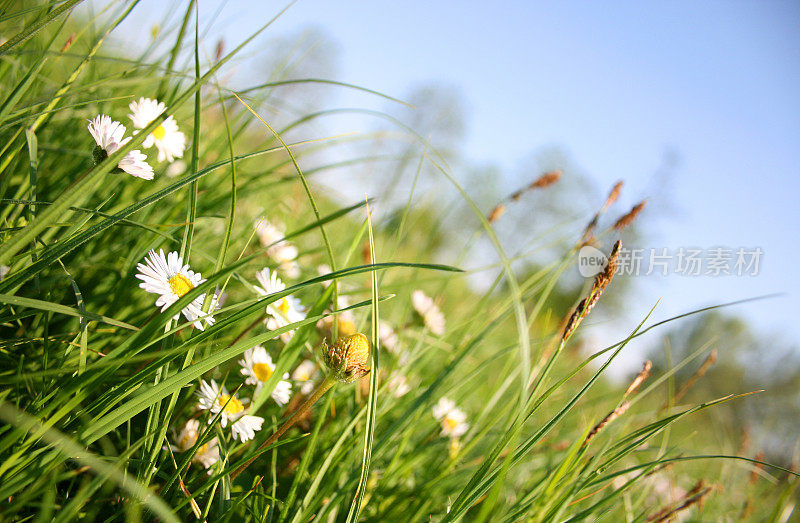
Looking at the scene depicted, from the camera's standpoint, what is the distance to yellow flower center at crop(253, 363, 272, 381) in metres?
0.60

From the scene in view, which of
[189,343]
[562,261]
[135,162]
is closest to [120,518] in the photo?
[189,343]

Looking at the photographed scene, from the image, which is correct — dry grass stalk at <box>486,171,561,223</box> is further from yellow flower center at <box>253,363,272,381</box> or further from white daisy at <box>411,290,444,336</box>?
yellow flower center at <box>253,363,272,381</box>

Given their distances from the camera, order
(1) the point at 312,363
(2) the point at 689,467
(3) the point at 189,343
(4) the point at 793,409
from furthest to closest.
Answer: (4) the point at 793,409, (2) the point at 689,467, (1) the point at 312,363, (3) the point at 189,343

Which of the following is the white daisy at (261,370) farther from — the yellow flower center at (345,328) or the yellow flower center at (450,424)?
the yellow flower center at (450,424)

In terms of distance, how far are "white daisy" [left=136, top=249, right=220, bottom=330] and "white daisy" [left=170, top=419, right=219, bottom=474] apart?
0.17 metres

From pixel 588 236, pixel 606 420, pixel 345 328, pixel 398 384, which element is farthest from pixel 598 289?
pixel 345 328

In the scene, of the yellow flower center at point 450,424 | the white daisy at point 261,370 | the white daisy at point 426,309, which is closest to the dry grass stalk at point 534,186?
the white daisy at point 426,309

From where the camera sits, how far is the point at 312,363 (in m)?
0.82

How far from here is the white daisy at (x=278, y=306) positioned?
22.3 inches

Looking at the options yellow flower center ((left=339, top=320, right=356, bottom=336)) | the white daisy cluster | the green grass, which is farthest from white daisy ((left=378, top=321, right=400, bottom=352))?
the white daisy cluster

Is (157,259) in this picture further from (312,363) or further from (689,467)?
(689,467)

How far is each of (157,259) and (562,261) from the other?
564 millimetres

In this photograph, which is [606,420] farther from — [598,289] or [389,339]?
[389,339]

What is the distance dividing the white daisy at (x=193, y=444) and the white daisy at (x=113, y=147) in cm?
30
